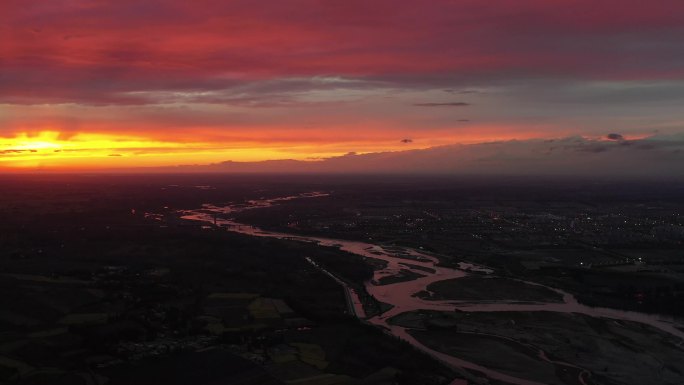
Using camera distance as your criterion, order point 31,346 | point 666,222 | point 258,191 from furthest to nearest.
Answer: point 258,191 → point 666,222 → point 31,346

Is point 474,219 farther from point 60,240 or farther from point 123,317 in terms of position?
point 123,317

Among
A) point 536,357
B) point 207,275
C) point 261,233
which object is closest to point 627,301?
point 536,357

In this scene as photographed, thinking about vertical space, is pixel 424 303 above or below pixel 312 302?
below

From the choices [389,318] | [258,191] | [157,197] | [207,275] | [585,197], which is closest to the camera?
[389,318]

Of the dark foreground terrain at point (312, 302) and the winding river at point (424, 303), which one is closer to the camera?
the dark foreground terrain at point (312, 302)

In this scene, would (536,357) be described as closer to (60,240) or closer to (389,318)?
(389,318)

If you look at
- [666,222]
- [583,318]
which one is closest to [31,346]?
[583,318]

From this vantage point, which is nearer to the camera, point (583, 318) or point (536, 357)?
point (536, 357)

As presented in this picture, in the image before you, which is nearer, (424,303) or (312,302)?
(312,302)

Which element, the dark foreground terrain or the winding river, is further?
the winding river
